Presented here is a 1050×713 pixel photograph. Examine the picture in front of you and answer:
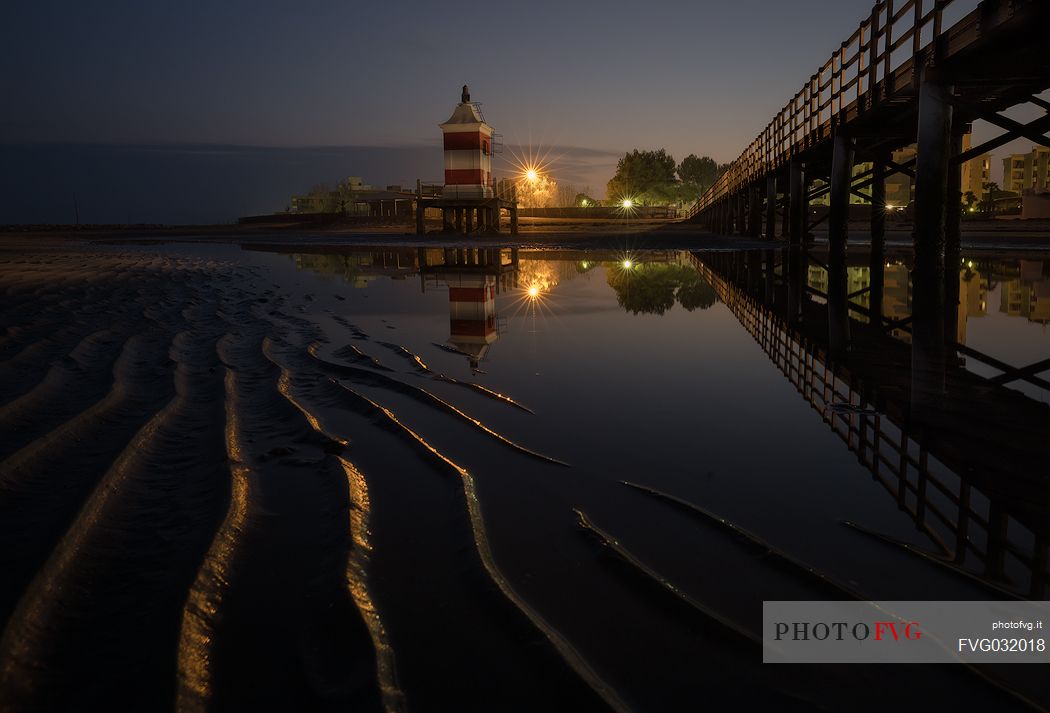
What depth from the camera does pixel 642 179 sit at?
101m

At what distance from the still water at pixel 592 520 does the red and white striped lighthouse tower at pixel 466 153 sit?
2928cm

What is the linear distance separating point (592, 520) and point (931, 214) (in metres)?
7.03

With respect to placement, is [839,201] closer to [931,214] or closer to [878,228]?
[878,228]

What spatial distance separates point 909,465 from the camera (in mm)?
3623

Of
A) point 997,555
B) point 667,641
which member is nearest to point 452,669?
point 667,641

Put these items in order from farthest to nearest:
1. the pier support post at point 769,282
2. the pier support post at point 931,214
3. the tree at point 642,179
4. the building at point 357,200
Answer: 1. the tree at point 642,179
2. the building at point 357,200
3. the pier support post at point 769,282
4. the pier support post at point 931,214

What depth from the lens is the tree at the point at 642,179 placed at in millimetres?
100938

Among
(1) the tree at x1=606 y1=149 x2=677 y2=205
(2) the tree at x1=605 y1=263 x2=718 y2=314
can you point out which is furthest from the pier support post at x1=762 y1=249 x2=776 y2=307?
(1) the tree at x1=606 y1=149 x2=677 y2=205

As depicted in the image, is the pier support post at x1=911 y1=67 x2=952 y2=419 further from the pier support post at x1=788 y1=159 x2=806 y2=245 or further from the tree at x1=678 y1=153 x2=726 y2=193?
the tree at x1=678 y1=153 x2=726 y2=193

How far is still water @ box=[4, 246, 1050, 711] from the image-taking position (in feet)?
6.46

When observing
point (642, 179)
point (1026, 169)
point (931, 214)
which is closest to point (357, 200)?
point (642, 179)

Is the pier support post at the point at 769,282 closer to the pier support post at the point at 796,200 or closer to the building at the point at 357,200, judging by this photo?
the pier support post at the point at 796,200

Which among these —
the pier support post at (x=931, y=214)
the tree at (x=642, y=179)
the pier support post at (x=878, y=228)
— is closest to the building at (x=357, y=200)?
the tree at (x=642, y=179)

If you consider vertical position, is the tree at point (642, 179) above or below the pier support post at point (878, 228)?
above
